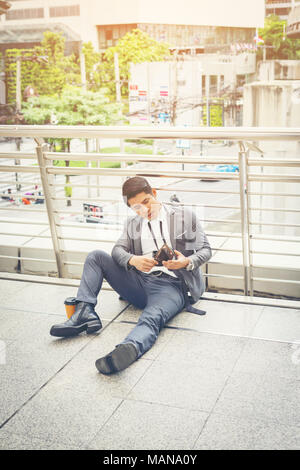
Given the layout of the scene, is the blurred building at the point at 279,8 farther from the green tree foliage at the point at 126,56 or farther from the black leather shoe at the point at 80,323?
the black leather shoe at the point at 80,323

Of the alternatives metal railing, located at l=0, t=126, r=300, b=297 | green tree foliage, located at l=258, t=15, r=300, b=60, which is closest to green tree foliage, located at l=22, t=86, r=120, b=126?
metal railing, located at l=0, t=126, r=300, b=297

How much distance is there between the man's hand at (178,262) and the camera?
3438 mm

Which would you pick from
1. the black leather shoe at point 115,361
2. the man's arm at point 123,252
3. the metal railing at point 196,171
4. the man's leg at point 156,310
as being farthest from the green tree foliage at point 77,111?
the black leather shoe at point 115,361

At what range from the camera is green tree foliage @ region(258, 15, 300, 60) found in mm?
64750

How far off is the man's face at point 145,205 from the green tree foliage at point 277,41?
2528 inches

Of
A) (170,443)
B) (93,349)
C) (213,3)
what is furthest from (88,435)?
(213,3)

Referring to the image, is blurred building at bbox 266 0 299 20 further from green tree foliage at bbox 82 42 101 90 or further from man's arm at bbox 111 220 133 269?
man's arm at bbox 111 220 133 269

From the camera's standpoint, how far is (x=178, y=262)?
3.45 m

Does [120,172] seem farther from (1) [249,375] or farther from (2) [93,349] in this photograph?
(1) [249,375]

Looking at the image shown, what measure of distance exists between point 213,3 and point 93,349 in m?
84.5

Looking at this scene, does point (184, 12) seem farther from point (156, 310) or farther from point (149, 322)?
point (149, 322)

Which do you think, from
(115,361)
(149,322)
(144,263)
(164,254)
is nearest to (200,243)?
(164,254)

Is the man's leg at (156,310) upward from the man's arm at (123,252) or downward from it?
downward

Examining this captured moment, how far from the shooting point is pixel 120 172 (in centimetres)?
395
